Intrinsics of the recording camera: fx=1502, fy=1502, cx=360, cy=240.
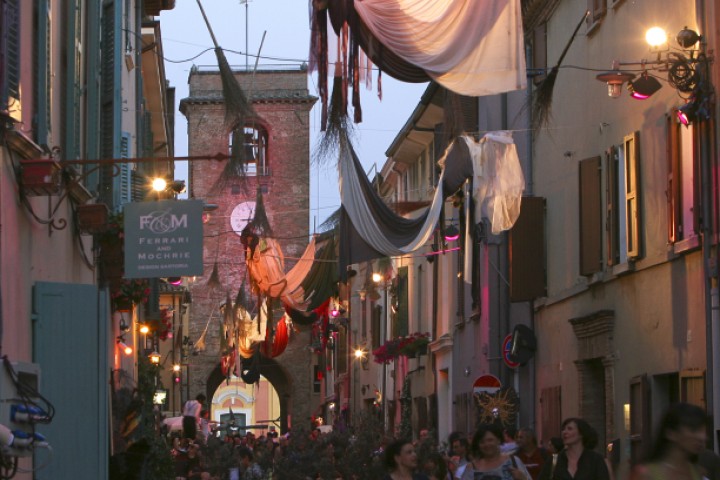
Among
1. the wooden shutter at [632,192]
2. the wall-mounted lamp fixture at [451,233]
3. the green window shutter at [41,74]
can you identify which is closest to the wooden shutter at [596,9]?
the wooden shutter at [632,192]

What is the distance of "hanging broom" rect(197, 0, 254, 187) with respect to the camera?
13703 mm

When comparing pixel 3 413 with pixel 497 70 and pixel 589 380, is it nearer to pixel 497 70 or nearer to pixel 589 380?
pixel 497 70

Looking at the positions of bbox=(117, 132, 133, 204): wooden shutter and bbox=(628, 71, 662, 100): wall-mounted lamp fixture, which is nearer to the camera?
bbox=(628, 71, 662, 100): wall-mounted lamp fixture

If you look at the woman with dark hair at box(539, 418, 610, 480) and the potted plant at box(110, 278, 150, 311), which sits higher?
the potted plant at box(110, 278, 150, 311)

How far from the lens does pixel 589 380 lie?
67.3 ft

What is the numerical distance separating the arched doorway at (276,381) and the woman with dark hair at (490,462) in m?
56.2

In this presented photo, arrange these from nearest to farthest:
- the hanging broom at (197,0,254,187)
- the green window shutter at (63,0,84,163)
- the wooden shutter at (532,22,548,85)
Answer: the hanging broom at (197,0,254,187) < the green window shutter at (63,0,84,163) < the wooden shutter at (532,22,548,85)

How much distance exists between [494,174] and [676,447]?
15209 millimetres

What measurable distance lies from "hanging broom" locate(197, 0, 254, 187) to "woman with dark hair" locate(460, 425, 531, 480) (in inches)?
168

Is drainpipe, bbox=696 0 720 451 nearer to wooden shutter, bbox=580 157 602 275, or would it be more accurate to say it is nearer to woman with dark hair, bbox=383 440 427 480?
wooden shutter, bbox=580 157 602 275

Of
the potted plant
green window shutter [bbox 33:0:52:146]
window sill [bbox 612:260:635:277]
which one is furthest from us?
the potted plant

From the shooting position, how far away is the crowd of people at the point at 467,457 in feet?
19.4

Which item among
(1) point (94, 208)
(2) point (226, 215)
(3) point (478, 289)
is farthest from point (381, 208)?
(2) point (226, 215)

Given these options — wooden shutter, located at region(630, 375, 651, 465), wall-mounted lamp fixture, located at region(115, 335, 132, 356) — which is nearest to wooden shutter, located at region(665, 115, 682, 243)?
wooden shutter, located at region(630, 375, 651, 465)
